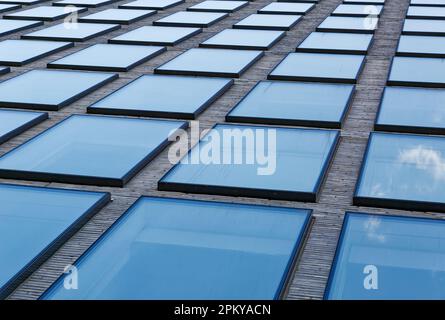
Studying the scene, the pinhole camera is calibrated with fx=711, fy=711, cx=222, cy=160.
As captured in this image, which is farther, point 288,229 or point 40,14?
point 40,14

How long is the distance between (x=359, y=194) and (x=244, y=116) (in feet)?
15.6

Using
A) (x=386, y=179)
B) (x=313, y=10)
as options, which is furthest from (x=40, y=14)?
(x=386, y=179)

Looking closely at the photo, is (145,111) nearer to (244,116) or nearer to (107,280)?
(244,116)

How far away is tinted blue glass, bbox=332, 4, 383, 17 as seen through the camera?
29547mm

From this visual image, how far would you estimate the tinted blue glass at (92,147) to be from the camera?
42.6ft

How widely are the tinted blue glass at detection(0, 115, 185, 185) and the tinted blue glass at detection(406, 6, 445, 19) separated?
54.6 ft

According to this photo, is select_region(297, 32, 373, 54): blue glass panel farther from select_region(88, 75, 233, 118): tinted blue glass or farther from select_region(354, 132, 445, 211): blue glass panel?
select_region(354, 132, 445, 211): blue glass panel

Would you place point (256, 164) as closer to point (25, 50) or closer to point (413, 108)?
point (413, 108)

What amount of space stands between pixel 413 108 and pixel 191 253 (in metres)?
8.58

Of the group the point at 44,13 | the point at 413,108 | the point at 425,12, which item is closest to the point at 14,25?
the point at 44,13

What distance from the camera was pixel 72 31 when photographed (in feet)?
86.4

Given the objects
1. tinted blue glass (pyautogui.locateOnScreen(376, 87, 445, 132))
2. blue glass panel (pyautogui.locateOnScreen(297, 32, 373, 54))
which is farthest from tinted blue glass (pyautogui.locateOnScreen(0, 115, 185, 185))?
blue glass panel (pyautogui.locateOnScreen(297, 32, 373, 54))

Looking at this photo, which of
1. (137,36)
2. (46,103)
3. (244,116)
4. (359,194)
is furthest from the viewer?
(137,36)
